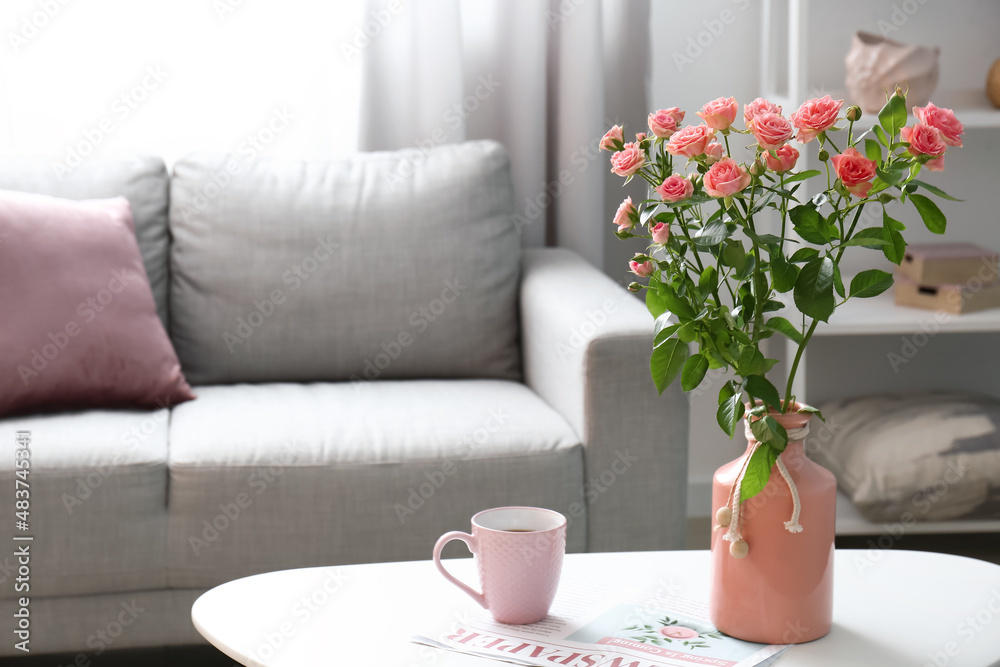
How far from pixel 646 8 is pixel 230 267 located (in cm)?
115

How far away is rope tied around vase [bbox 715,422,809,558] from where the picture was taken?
34.4 inches

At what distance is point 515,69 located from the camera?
2383mm

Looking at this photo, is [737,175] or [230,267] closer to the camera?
[737,175]

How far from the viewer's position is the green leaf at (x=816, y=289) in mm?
850

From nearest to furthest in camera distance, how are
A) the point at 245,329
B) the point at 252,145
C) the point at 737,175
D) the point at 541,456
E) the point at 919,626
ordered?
1. the point at 737,175
2. the point at 919,626
3. the point at 541,456
4. the point at 245,329
5. the point at 252,145

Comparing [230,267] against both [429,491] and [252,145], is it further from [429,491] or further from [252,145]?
[429,491]

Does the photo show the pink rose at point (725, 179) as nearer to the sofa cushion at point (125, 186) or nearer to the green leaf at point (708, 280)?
the green leaf at point (708, 280)

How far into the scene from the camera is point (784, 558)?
2.92 ft

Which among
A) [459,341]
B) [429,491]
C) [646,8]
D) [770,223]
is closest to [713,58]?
[646,8]

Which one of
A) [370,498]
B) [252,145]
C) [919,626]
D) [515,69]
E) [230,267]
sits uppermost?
[515,69]

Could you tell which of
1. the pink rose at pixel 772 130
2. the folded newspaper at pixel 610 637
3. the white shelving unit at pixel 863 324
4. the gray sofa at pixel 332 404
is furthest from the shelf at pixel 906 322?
the pink rose at pixel 772 130

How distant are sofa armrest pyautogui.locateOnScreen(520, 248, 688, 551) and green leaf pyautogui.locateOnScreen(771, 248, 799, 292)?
76 cm

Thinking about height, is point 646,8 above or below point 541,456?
above

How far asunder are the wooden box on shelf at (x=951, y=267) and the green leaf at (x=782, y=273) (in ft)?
4.91
